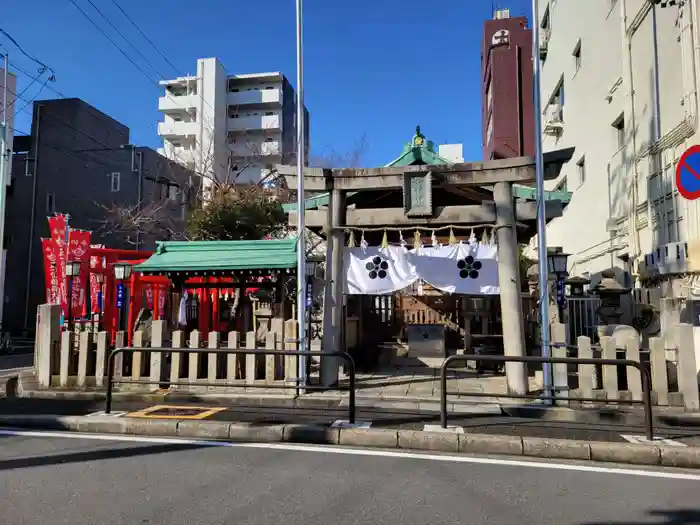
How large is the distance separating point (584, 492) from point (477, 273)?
5390mm

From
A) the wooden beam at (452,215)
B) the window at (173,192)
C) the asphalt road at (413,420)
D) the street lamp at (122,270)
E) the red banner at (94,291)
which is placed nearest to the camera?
the asphalt road at (413,420)

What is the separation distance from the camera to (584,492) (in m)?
4.80

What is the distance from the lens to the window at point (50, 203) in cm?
2816

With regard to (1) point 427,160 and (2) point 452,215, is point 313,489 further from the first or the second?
(1) point 427,160

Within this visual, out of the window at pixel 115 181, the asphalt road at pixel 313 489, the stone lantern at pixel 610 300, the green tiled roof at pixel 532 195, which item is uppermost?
the window at pixel 115 181

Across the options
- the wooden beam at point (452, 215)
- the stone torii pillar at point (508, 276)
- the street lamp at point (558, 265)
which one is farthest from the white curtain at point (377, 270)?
the street lamp at point (558, 265)

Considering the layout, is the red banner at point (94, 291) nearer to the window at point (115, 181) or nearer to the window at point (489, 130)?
the window at point (115, 181)

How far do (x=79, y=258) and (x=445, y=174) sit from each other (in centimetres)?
1348

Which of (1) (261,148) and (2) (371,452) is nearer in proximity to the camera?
(2) (371,452)

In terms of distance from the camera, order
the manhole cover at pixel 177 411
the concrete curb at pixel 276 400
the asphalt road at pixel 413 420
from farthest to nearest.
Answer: the concrete curb at pixel 276 400, the manhole cover at pixel 177 411, the asphalt road at pixel 413 420

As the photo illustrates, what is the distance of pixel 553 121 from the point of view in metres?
22.7

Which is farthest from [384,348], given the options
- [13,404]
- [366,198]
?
[13,404]

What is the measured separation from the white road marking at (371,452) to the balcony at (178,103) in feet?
153

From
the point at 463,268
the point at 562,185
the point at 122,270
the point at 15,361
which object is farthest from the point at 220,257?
the point at 562,185
